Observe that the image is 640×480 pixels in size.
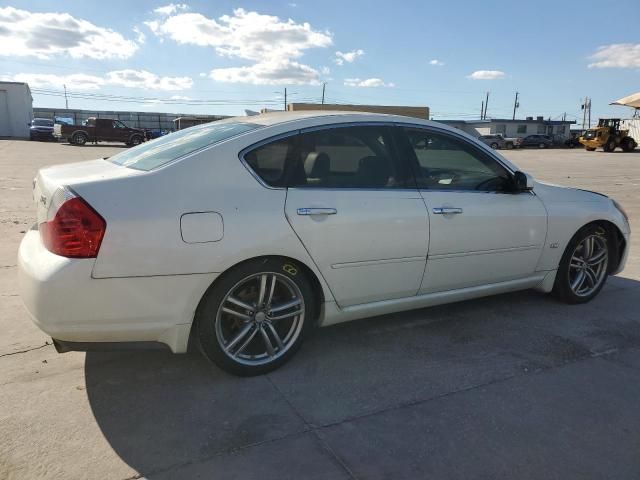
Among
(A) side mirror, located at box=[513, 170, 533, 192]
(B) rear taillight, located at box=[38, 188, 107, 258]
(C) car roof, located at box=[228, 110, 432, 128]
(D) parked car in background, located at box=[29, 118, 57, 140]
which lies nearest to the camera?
(B) rear taillight, located at box=[38, 188, 107, 258]

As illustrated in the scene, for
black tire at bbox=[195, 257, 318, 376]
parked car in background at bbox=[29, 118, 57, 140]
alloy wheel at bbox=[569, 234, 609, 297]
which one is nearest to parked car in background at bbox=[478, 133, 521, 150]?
parked car in background at bbox=[29, 118, 57, 140]

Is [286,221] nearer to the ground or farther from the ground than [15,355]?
farther from the ground

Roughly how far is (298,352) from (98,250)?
1477 millimetres

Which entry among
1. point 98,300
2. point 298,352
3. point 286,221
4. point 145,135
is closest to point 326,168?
point 286,221

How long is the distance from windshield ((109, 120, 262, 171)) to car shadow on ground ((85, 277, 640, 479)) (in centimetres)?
126

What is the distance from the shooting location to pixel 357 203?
3209mm

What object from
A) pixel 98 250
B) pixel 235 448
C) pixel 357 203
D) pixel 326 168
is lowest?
pixel 235 448

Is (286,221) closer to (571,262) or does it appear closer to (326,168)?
(326,168)

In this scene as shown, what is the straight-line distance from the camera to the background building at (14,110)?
40688 millimetres

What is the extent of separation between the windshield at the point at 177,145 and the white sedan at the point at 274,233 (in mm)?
19

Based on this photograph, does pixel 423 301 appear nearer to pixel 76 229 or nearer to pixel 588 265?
pixel 588 265

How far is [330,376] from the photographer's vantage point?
3145 mm

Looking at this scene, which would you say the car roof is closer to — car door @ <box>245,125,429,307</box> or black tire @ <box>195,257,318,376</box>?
car door @ <box>245,125,429,307</box>

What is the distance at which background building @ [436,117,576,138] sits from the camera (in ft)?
219
